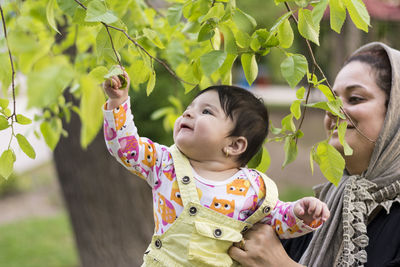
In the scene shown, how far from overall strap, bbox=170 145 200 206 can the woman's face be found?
0.72 meters

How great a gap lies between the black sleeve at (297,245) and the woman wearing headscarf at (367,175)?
0.16 ft

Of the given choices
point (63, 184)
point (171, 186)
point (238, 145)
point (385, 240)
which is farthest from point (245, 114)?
point (63, 184)

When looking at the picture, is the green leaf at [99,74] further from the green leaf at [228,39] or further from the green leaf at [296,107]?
the green leaf at [296,107]

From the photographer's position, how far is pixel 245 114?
5.70 ft

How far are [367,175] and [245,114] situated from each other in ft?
2.35

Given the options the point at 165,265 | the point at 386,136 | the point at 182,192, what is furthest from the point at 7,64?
the point at 386,136

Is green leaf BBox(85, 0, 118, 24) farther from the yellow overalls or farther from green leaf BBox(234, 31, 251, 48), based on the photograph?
the yellow overalls

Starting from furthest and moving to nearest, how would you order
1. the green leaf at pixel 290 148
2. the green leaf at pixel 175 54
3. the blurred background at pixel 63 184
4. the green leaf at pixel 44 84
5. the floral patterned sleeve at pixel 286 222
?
1. the blurred background at pixel 63 184
2. the green leaf at pixel 175 54
3. the green leaf at pixel 290 148
4. the floral patterned sleeve at pixel 286 222
5. the green leaf at pixel 44 84

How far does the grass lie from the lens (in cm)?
596

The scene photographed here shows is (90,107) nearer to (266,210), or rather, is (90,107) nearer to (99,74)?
(99,74)

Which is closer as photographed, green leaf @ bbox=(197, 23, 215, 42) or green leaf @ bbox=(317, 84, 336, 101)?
green leaf @ bbox=(197, 23, 215, 42)

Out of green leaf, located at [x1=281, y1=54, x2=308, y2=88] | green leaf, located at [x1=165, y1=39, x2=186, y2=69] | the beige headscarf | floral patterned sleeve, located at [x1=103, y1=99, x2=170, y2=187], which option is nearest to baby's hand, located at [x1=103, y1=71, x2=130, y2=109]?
floral patterned sleeve, located at [x1=103, y1=99, x2=170, y2=187]

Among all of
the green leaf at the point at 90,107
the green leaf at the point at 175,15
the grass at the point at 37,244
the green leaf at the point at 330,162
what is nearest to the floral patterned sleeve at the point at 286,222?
the green leaf at the point at 330,162

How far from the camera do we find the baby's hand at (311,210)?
1.59 metres
